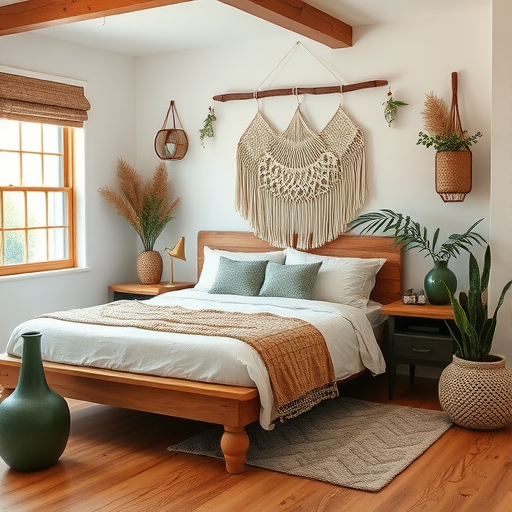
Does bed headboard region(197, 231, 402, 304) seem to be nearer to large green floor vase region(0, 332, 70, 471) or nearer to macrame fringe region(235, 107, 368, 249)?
macrame fringe region(235, 107, 368, 249)

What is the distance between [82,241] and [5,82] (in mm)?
1457

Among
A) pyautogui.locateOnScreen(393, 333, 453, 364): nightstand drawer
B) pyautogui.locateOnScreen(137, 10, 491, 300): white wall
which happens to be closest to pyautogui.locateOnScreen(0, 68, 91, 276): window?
pyautogui.locateOnScreen(137, 10, 491, 300): white wall

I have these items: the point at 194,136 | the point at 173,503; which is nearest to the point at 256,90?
the point at 194,136

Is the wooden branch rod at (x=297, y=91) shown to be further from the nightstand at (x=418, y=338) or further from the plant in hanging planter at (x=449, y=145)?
the nightstand at (x=418, y=338)

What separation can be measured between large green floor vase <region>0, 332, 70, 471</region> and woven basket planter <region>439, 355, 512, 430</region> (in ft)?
7.11

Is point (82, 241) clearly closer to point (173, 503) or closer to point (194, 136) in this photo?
point (194, 136)

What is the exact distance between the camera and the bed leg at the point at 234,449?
12.0 feet

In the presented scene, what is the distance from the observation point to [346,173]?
18.8 feet

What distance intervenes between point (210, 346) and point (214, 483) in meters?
0.69

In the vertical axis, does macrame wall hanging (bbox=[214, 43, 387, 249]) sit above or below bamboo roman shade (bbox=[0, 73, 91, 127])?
below

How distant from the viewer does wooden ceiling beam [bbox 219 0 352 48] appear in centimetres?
438

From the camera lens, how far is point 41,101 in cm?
Result: 570

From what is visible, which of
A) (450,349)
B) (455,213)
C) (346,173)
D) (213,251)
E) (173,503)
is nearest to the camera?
(173,503)

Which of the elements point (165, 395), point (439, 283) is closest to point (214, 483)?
point (165, 395)
